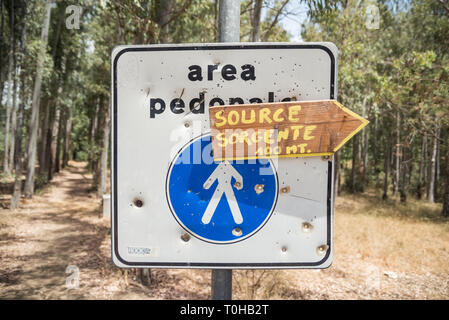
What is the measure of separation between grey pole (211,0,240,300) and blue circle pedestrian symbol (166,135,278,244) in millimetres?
159

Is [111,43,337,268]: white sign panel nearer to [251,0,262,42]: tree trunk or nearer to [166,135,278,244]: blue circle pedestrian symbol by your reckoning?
[166,135,278,244]: blue circle pedestrian symbol

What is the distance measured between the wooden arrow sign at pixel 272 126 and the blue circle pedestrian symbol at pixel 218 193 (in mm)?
46

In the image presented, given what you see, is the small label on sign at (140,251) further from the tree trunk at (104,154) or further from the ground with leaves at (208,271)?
the tree trunk at (104,154)

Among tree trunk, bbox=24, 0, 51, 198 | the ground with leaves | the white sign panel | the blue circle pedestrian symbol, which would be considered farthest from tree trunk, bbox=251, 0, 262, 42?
tree trunk, bbox=24, 0, 51, 198

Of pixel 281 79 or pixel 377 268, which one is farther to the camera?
pixel 377 268

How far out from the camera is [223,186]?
48.4 inches

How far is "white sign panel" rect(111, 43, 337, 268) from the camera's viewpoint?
1.24 meters

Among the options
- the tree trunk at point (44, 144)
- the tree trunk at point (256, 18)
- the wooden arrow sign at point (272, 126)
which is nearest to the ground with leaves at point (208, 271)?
the wooden arrow sign at point (272, 126)

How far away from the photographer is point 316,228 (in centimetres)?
126

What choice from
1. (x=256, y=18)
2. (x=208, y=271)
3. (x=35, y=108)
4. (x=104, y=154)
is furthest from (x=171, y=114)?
(x=35, y=108)

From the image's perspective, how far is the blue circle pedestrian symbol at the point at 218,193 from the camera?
4.02 feet

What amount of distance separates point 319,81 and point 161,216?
0.81m
